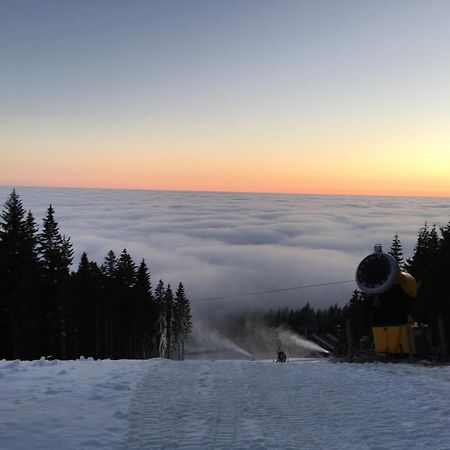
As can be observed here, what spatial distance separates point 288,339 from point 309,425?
464 feet

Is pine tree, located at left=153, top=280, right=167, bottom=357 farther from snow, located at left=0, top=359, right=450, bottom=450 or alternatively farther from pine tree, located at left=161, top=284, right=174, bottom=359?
snow, located at left=0, top=359, right=450, bottom=450

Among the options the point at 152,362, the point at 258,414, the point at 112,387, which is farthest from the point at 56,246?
the point at 258,414

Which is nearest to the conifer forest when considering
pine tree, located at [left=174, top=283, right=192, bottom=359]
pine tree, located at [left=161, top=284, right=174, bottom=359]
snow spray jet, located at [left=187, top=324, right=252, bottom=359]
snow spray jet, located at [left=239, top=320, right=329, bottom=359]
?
pine tree, located at [left=161, top=284, right=174, bottom=359]

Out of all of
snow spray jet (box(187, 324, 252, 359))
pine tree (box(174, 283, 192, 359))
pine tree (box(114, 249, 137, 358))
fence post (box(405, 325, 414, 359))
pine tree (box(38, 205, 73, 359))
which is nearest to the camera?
fence post (box(405, 325, 414, 359))

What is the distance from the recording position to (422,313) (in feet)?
155

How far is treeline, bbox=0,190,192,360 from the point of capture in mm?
34625

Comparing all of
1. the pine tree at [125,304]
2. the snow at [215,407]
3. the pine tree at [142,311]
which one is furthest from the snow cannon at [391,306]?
the pine tree at [142,311]

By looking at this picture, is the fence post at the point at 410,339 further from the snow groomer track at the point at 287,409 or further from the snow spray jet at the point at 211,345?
the snow spray jet at the point at 211,345

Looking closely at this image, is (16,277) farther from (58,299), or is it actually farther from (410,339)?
(410,339)

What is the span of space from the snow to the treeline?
24.5 m

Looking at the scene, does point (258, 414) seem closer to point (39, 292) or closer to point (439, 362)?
point (439, 362)

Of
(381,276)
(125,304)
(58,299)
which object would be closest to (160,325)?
(125,304)

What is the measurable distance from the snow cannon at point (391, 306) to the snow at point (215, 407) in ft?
16.0

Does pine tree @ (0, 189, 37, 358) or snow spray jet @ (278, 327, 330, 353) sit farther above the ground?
pine tree @ (0, 189, 37, 358)
